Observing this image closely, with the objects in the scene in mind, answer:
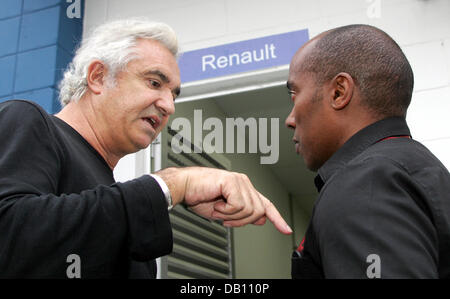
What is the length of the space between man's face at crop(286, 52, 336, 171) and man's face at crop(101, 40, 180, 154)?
1.13 ft

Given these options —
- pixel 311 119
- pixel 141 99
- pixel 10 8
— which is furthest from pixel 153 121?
pixel 10 8

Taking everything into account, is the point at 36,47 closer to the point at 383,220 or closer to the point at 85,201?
the point at 85,201

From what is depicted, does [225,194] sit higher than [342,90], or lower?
lower

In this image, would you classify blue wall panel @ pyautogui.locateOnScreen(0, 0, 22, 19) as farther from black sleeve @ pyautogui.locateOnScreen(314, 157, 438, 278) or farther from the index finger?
black sleeve @ pyautogui.locateOnScreen(314, 157, 438, 278)

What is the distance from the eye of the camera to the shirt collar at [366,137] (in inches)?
31.5

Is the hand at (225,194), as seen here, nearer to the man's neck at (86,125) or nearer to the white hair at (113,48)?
the man's neck at (86,125)

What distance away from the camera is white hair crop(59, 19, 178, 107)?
3.80ft

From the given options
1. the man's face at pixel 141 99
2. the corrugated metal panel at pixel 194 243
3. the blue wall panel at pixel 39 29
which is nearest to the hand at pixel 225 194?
the man's face at pixel 141 99

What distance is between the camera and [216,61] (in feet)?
7.46

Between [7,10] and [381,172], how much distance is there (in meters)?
2.56

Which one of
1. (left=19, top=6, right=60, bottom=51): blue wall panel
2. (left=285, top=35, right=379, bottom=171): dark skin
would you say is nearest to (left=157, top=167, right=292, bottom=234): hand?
(left=285, top=35, right=379, bottom=171): dark skin

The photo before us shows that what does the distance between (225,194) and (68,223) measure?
0.82ft

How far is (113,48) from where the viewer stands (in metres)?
1.16

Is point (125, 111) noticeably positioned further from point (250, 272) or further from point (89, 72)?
point (250, 272)
